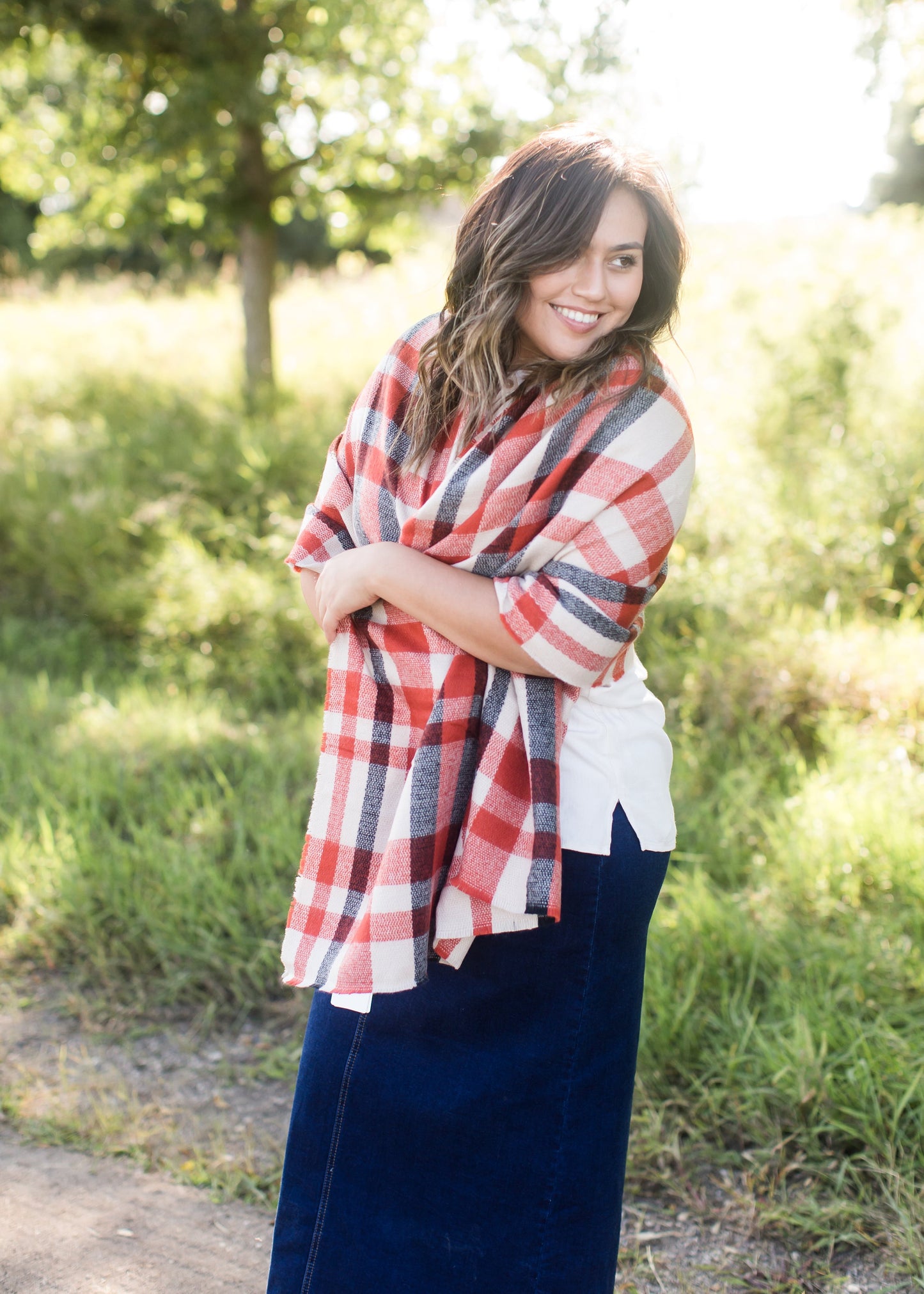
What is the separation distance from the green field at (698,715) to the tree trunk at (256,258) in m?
0.39

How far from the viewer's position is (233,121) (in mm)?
6367

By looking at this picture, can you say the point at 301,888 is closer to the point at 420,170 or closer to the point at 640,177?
the point at 640,177

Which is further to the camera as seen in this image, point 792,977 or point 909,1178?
point 792,977

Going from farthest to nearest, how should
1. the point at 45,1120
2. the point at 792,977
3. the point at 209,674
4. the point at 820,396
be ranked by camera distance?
1. the point at 820,396
2. the point at 209,674
3. the point at 792,977
4. the point at 45,1120

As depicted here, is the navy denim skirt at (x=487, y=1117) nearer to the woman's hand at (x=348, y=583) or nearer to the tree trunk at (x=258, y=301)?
the woman's hand at (x=348, y=583)

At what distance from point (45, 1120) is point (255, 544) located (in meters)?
3.38

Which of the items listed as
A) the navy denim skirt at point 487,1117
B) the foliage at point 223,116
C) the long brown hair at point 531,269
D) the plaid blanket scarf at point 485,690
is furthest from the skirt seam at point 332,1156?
the foliage at point 223,116

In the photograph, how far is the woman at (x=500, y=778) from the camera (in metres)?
1.48

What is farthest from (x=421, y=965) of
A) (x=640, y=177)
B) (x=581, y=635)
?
(x=640, y=177)

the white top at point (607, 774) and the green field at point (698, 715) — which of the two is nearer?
the white top at point (607, 774)

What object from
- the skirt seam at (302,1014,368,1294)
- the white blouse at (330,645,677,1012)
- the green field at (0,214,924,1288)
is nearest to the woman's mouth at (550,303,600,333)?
the white blouse at (330,645,677,1012)

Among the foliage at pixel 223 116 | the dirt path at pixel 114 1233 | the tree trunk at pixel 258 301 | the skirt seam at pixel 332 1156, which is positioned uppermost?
the foliage at pixel 223 116

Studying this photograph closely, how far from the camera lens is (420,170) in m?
6.61

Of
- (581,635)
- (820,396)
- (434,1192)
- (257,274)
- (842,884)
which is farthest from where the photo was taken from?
(257,274)
